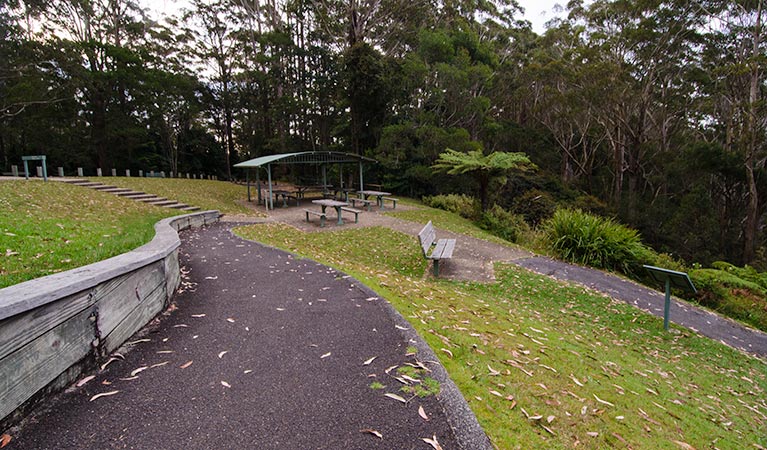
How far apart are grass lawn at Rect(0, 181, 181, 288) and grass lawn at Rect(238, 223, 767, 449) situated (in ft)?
10.9

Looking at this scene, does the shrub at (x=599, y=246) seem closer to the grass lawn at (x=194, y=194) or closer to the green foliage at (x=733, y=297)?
the green foliage at (x=733, y=297)

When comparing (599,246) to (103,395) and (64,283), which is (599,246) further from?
(64,283)

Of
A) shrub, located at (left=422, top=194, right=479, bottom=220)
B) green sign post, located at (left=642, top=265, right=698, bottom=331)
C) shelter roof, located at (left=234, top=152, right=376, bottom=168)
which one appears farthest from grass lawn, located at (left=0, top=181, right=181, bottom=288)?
shrub, located at (left=422, top=194, right=479, bottom=220)

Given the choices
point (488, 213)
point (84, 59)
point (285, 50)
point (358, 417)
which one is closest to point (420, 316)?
point (358, 417)

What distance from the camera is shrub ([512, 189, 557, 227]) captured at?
15961 millimetres

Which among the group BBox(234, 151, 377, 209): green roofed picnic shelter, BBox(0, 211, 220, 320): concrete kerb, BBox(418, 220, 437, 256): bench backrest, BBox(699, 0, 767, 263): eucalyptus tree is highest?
BBox(699, 0, 767, 263): eucalyptus tree

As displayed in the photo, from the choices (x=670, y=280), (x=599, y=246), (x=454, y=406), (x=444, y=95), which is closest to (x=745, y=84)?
(x=444, y=95)

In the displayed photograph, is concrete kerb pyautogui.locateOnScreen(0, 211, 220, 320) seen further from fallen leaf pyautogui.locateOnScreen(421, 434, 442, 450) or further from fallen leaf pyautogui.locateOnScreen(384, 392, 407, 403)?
fallen leaf pyautogui.locateOnScreen(421, 434, 442, 450)

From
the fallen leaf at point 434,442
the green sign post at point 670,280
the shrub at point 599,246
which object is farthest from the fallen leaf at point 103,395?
the shrub at point 599,246

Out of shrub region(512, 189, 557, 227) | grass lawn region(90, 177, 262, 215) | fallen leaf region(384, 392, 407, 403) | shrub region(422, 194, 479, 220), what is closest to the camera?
fallen leaf region(384, 392, 407, 403)

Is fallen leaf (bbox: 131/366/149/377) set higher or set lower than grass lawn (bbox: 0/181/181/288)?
lower

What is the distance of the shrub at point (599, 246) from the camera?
25.7 ft

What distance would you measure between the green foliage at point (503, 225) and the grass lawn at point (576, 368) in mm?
5740

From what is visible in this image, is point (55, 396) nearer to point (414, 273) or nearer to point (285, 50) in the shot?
point (414, 273)
